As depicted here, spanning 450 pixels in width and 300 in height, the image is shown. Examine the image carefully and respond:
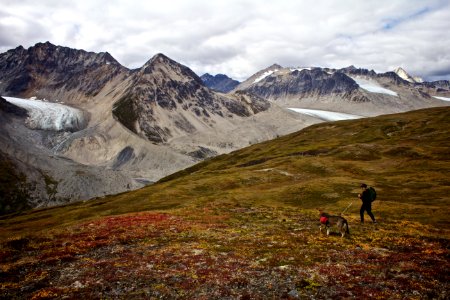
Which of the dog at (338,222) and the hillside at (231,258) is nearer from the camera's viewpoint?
the hillside at (231,258)

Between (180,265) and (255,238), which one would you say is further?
(255,238)

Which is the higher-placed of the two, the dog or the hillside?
the dog

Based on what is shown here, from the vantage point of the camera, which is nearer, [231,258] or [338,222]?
[231,258]

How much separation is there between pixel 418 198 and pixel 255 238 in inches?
2015

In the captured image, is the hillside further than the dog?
No

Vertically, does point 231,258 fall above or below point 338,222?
below

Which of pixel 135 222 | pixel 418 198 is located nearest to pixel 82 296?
pixel 135 222

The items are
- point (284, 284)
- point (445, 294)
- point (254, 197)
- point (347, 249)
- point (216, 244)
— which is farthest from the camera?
point (254, 197)

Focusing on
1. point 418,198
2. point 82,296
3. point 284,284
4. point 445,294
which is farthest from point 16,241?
point 418,198

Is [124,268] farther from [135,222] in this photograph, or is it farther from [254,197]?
[254,197]

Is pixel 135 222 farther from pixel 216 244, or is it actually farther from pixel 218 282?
pixel 218 282

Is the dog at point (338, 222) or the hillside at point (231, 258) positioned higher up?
the dog at point (338, 222)

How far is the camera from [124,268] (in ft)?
83.1

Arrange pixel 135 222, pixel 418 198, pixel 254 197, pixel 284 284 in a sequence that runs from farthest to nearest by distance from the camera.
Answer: pixel 254 197
pixel 418 198
pixel 135 222
pixel 284 284
